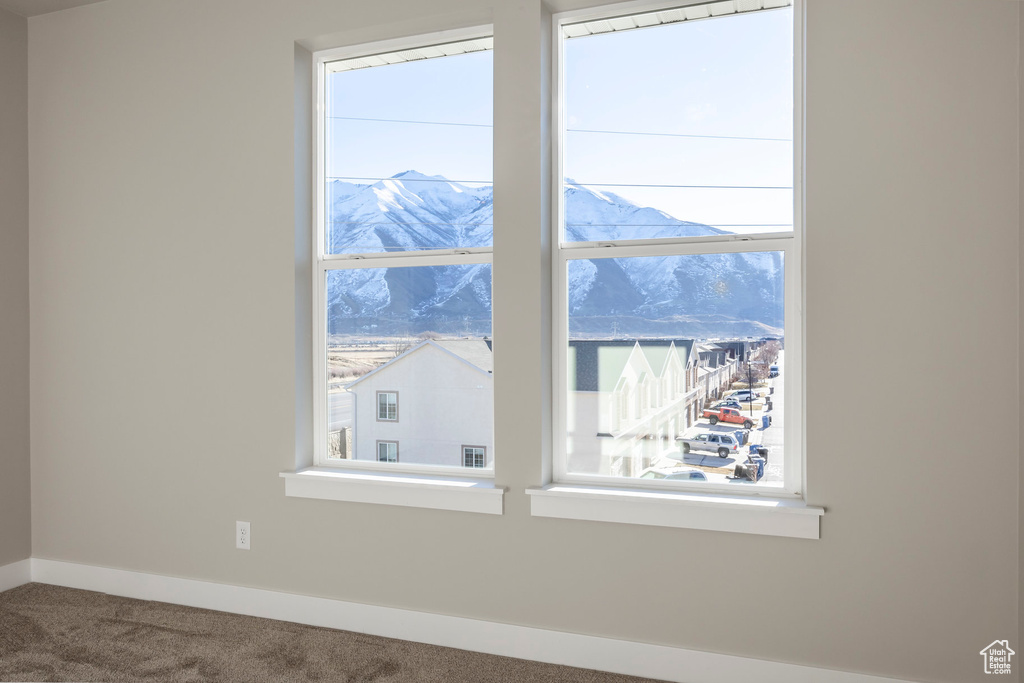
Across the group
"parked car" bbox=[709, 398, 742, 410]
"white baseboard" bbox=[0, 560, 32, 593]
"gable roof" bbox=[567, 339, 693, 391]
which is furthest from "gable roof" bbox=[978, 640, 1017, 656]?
"white baseboard" bbox=[0, 560, 32, 593]

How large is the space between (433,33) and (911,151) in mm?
1897

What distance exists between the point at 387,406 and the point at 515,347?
70 centimetres

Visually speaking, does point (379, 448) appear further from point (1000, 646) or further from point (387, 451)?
point (1000, 646)

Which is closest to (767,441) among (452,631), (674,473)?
(674,473)

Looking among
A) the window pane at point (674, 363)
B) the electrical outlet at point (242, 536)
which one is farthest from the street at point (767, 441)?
the electrical outlet at point (242, 536)

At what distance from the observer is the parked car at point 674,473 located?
99.1 inches

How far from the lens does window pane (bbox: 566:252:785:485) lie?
245cm

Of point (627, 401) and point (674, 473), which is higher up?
point (627, 401)

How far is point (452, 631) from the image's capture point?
Result: 2.71 metres

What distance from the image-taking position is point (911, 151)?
7.14 ft

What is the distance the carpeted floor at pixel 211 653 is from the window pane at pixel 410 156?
165 centimetres

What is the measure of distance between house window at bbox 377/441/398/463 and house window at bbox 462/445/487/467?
1.06 ft

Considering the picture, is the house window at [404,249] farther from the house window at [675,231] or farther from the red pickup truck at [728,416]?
the red pickup truck at [728,416]

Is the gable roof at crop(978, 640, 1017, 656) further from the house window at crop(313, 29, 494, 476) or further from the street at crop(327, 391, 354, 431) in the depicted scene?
the street at crop(327, 391, 354, 431)
